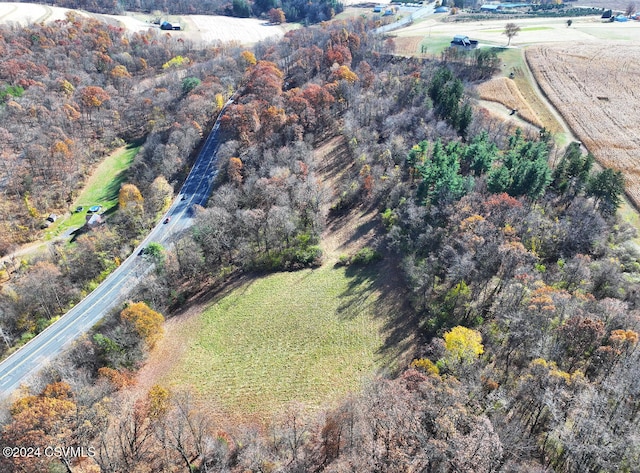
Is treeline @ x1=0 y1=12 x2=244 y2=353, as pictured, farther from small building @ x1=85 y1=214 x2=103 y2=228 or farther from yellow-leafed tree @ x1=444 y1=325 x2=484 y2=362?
yellow-leafed tree @ x1=444 y1=325 x2=484 y2=362

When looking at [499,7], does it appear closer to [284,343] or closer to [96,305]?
[284,343]

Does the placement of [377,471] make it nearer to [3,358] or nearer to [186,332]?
[186,332]

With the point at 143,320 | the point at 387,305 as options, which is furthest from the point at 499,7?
the point at 143,320

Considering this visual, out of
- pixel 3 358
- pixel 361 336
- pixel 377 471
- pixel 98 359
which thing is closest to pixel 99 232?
pixel 3 358

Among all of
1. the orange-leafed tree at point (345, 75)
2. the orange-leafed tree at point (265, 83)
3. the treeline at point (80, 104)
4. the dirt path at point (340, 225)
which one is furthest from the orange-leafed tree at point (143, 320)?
the orange-leafed tree at point (345, 75)

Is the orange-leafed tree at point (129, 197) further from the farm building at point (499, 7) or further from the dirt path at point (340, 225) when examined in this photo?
the farm building at point (499, 7)
